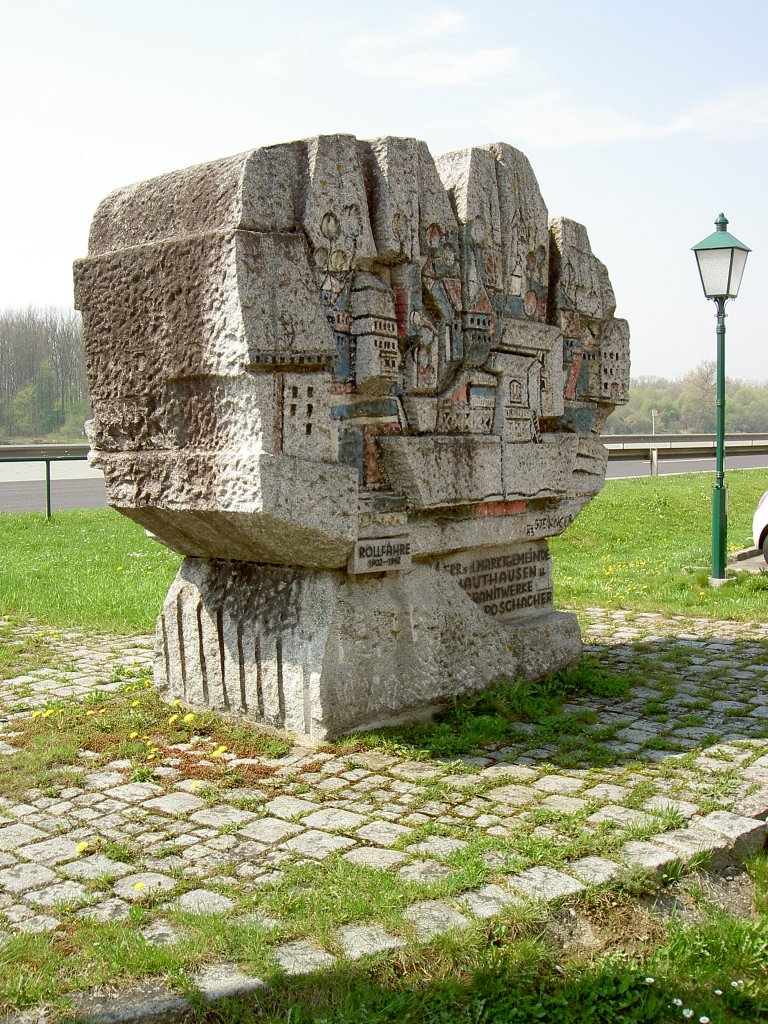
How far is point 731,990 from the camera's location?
2.91 m

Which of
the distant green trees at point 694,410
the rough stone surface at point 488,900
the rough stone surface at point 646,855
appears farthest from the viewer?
the distant green trees at point 694,410

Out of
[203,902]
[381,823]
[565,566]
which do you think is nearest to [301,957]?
[203,902]

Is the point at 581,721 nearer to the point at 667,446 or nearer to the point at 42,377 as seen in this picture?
the point at 667,446

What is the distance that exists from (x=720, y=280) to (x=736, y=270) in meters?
0.17

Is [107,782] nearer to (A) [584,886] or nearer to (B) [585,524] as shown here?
(A) [584,886]

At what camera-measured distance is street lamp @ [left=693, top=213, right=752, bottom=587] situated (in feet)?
31.1

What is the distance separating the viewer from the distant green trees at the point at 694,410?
6894 centimetres

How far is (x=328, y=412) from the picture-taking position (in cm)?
470

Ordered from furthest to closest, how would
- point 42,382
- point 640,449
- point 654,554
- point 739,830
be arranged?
point 42,382, point 640,449, point 654,554, point 739,830

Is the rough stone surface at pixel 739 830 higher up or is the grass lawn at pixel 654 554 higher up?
the grass lawn at pixel 654 554

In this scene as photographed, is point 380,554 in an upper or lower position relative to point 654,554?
upper

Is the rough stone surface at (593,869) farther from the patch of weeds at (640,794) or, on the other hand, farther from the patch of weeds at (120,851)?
the patch of weeds at (120,851)

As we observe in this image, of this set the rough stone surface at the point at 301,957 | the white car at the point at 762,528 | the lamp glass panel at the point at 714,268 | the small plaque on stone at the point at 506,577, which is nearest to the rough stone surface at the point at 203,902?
the rough stone surface at the point at 301,957

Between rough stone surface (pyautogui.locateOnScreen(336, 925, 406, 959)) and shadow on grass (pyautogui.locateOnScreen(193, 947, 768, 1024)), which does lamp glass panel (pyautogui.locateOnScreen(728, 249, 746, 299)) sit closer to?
shadow on grass (pyautogui.locateOnScreen(193, 947, 768, 1024))
